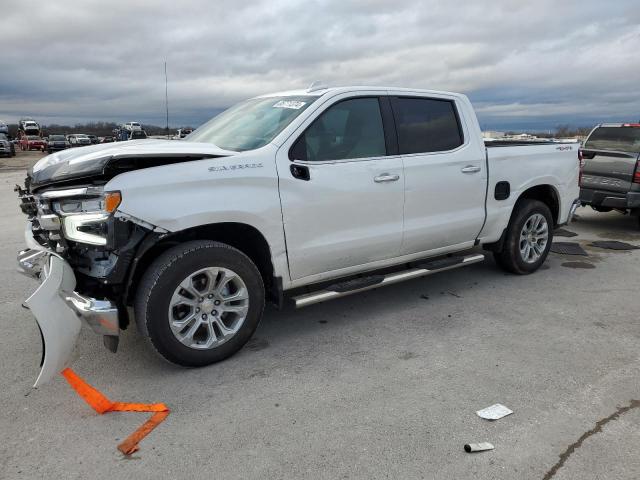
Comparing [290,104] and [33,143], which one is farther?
[33,143]

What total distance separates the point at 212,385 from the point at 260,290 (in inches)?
29.2

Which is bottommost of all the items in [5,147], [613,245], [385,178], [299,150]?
[613,245]

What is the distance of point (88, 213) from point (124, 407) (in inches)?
48.1

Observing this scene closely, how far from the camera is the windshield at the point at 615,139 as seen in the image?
28.1 ft

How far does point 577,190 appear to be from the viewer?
623cm

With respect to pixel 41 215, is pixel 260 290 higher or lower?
lower

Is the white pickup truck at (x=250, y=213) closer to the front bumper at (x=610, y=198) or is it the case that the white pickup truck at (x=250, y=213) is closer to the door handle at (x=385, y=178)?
the door handle at (x=385, y=178)

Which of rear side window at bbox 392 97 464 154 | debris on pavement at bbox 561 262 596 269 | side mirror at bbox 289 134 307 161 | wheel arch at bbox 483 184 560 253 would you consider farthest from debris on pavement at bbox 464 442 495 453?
debris on pavement at bbox 561 262 596 269

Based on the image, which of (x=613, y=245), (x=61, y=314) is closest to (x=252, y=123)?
(x=61, y=314)

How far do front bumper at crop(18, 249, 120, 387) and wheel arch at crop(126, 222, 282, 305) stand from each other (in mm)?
264

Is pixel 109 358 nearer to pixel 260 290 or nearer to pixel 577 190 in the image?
pixel 260 290

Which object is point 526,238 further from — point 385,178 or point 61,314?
point 61,314

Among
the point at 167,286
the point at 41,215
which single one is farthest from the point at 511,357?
the point at 41,215

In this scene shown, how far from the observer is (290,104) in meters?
4.34
